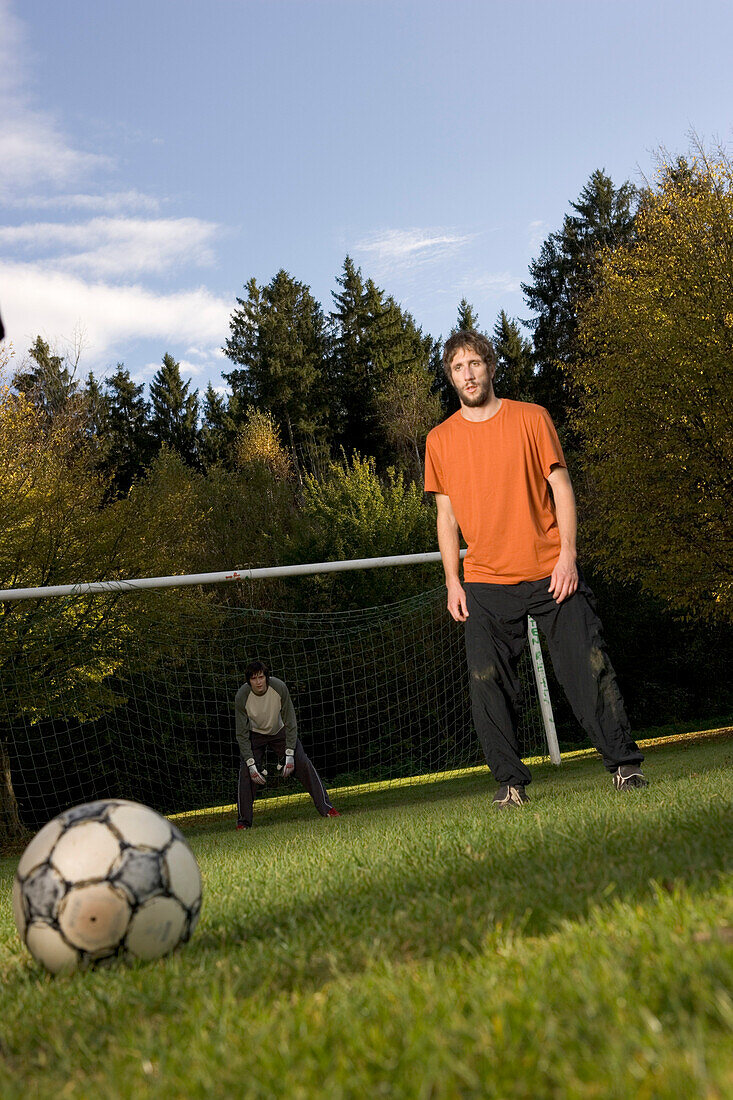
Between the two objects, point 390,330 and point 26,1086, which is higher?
point 390,330

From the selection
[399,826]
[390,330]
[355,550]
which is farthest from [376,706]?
[390,330]

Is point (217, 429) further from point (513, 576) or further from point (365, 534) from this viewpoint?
point (513, 576)

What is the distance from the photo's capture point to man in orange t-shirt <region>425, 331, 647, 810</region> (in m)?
5.21

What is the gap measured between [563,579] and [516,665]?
1.85ft

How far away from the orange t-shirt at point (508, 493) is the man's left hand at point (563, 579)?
0.29 feet

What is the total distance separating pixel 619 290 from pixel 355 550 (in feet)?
33.1

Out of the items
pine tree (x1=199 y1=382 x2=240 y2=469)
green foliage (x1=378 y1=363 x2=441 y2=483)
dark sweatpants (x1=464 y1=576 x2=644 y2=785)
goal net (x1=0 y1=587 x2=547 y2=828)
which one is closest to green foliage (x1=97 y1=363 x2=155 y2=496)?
pine tree (x1=199 y1=382 x2=240 y2=469)

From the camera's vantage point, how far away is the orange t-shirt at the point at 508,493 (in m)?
5.32

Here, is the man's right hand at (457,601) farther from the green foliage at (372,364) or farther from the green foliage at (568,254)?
the green foliage at (568,254)

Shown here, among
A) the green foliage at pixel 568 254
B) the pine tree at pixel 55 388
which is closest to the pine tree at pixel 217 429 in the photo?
the pine tree at pixel 55 388

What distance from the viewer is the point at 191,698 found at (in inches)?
671

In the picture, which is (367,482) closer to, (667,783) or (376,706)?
(376,706)

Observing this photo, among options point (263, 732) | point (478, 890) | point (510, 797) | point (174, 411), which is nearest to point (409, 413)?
point (174, 411)

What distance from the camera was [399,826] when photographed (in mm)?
5293
